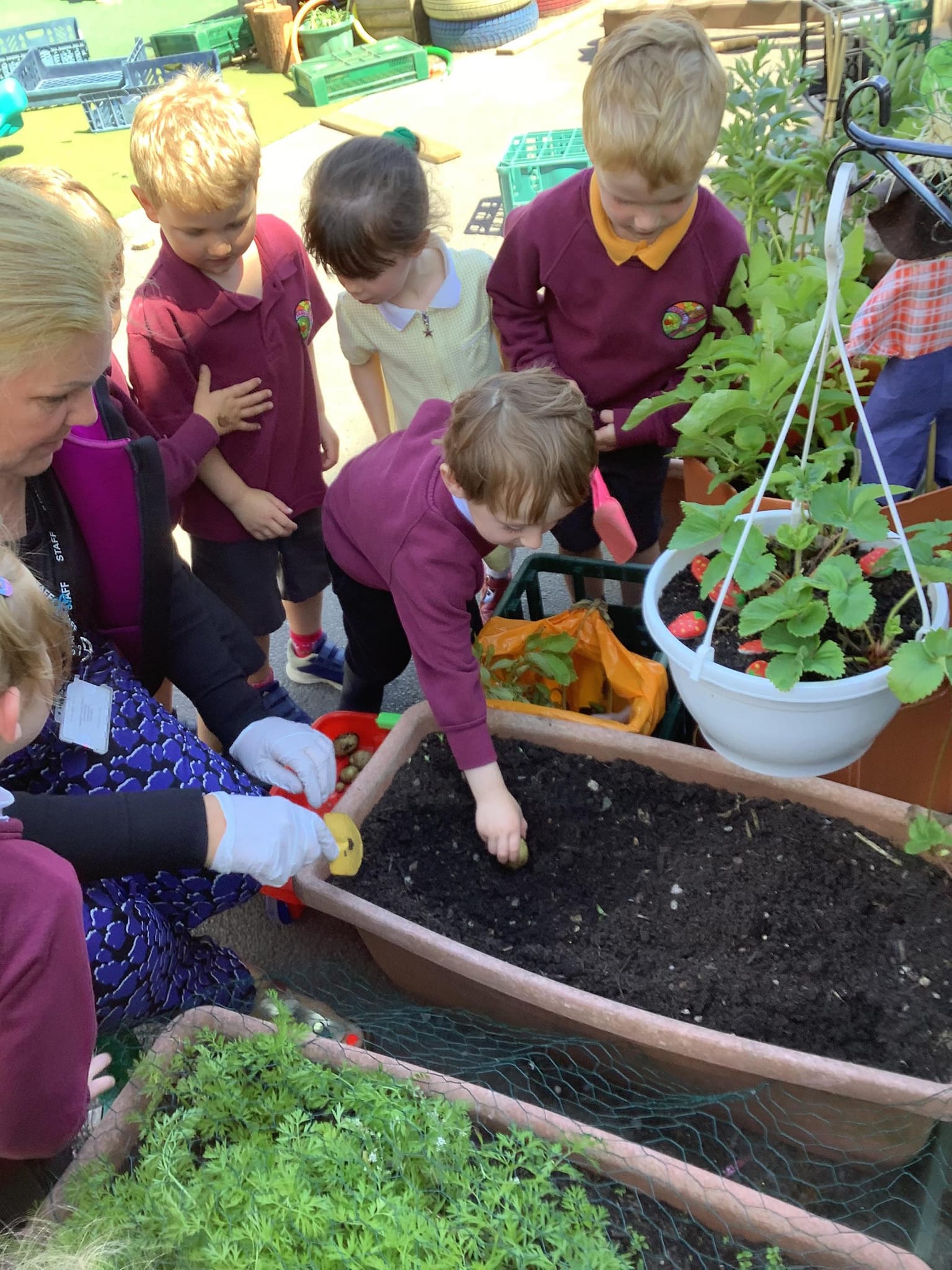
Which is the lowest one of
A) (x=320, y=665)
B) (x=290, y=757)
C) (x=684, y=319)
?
(x=320, y=665)

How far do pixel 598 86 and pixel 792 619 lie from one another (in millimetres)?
1158

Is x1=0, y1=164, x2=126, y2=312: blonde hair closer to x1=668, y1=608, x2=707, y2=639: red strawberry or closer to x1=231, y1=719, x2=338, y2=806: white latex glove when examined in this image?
x1=231, y1=719, x2=338, y2=806: white latex glove

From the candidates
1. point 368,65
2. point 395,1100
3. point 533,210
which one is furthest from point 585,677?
point 368,65

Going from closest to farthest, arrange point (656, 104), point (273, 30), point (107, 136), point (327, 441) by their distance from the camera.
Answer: point (656, 104)
point (327, 441)
point (107, 136)
point (273, 30)

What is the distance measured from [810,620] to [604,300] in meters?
1.08

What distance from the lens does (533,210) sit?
205cm

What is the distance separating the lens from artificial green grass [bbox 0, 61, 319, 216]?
6.01 metres

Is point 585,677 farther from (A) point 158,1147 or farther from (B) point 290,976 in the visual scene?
(A) point 158,1147

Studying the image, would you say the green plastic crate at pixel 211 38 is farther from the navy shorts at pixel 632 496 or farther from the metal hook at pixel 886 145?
the metal hook at pixel 886 145

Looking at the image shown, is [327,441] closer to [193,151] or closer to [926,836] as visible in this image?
[193,151]

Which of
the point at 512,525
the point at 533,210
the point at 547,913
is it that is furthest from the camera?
the point at 533,210

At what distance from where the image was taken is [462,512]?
1669 millimetres

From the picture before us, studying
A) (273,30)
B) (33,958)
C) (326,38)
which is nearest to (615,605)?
(33,958)

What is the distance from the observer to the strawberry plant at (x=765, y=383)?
152cm
